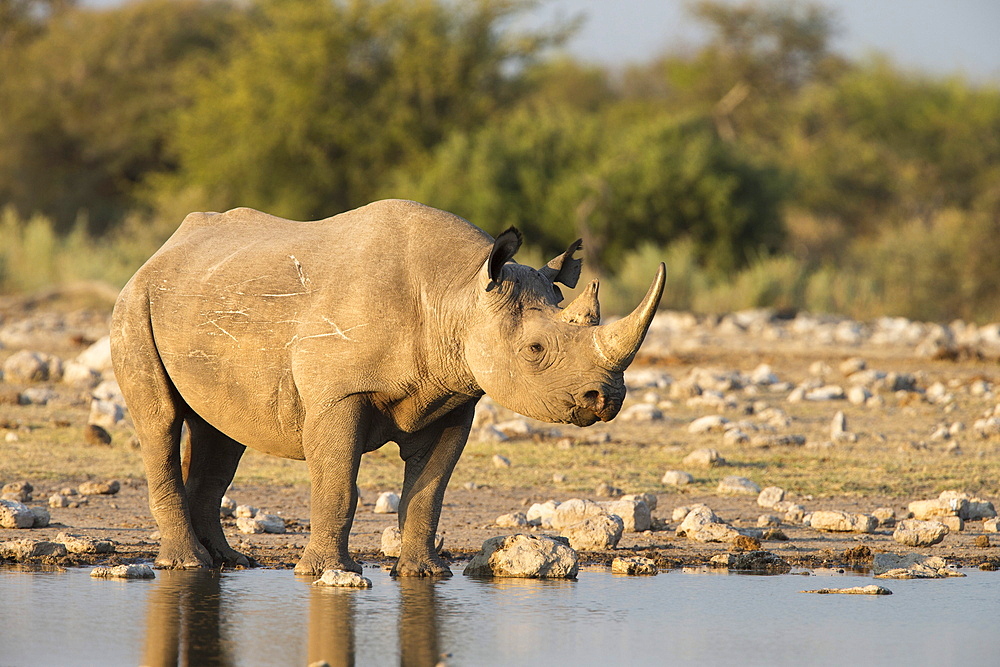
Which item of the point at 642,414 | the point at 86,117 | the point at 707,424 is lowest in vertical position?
the point at 707,424

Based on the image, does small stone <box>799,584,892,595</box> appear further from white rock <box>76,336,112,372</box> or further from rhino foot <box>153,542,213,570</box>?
white rock <box>76,336,112,372</box>

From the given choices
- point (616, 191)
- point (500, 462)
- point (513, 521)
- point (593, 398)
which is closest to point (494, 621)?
point (593, 398)

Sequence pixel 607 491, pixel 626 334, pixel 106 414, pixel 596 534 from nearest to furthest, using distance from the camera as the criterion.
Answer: pixel 626 334
pixel 596 534
pixel 607 491
pixel 106 414

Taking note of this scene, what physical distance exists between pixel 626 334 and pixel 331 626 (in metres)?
1.72

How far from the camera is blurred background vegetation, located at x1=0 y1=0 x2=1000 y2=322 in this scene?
26.0m

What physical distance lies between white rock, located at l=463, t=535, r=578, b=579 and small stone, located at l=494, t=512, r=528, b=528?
128cm

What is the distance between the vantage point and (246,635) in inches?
213

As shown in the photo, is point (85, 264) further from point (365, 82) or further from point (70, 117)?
point (70, 117)

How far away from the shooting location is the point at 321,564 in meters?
6.71

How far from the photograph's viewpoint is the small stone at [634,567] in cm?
698

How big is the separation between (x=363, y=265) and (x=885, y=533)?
3519mm

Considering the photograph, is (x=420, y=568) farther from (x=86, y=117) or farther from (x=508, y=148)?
(x=86, y=117)

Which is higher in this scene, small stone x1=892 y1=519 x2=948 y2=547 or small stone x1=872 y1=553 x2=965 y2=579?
small stone x1=892 y1=519 x2=948 y2=547

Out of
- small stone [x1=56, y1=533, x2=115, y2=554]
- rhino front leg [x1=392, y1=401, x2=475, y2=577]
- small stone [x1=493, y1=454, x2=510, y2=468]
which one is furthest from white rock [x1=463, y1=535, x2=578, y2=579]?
small stone [x1=493, y1=454, x2=510, y2=468]
